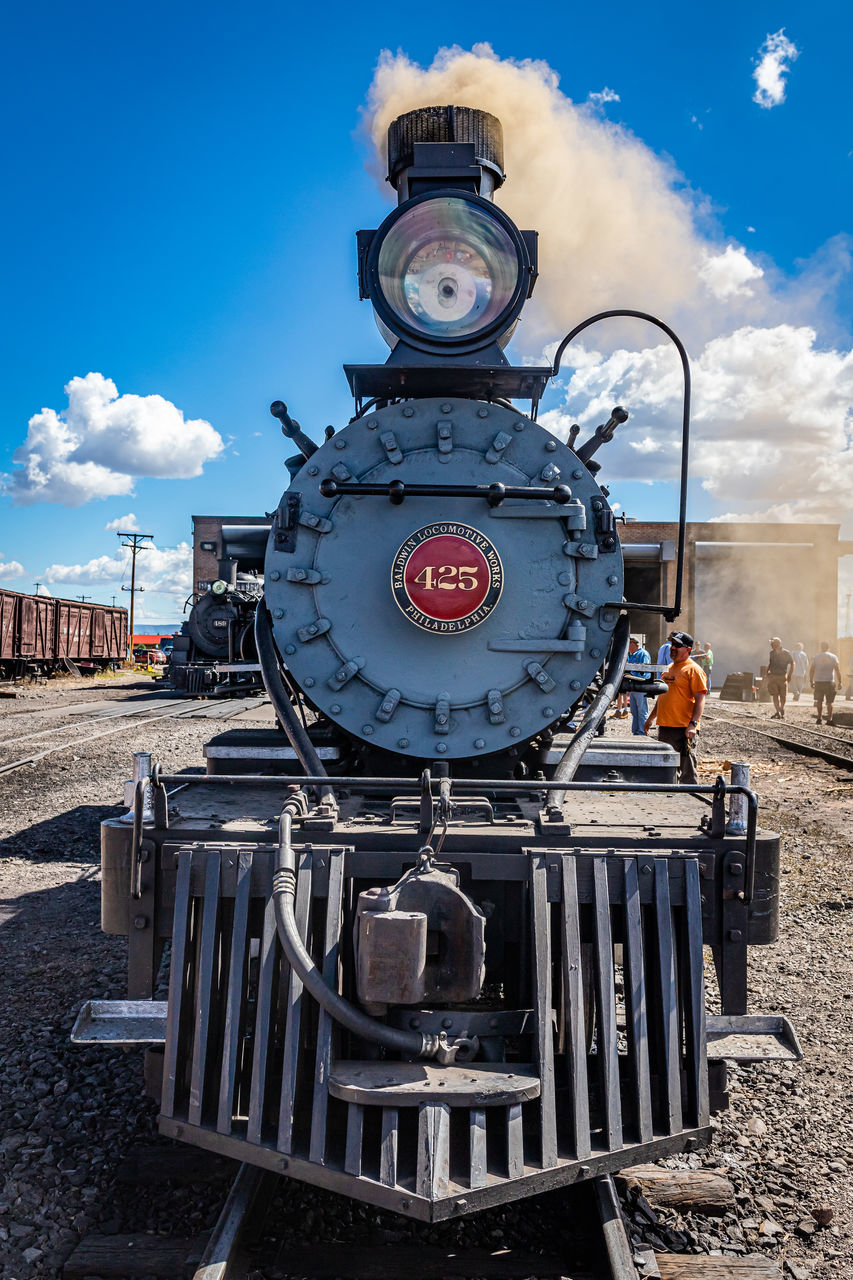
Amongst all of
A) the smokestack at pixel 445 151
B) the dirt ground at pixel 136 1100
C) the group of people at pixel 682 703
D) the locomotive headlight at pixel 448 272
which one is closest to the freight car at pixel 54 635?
the dirt ground at pixel 136 1100

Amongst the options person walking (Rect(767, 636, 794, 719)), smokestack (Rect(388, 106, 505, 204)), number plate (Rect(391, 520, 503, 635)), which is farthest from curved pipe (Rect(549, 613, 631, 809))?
person walking (Rect(767, 636, 794, 719))

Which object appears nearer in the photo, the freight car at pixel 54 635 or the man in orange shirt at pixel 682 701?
the man in orange shirt at pixel 682 701

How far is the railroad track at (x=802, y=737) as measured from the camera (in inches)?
526

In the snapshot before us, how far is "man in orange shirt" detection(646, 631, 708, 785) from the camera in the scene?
7898mm

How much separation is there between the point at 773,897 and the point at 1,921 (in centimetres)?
453

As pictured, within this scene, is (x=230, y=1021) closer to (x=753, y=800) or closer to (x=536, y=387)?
(x=753, y=800)

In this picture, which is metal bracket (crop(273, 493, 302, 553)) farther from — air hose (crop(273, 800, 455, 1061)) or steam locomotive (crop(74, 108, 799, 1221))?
air hose (crop(273, 800, 455, 1061))

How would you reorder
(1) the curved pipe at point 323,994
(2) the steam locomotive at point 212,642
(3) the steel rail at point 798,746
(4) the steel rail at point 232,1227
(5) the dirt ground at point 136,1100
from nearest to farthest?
Result: (4) the steel rail at point 232,1227 → (1) the curved pipe at point 323,994 → (5) the dirt ground at point 136,1100 → (3) the steel rail at point 798,746 → (2) the steam locomotive at point 212,642

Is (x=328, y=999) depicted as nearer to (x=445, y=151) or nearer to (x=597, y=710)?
(x=597, y=710)

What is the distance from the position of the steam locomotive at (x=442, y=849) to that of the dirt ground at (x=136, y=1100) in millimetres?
446

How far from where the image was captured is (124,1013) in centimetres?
272

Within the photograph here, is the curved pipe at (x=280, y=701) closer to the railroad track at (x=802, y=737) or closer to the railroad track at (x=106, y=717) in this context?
the railroad track at (x=106, y=717)

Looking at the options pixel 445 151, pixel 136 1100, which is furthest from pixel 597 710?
pixel 445 151

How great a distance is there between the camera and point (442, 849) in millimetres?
2766
